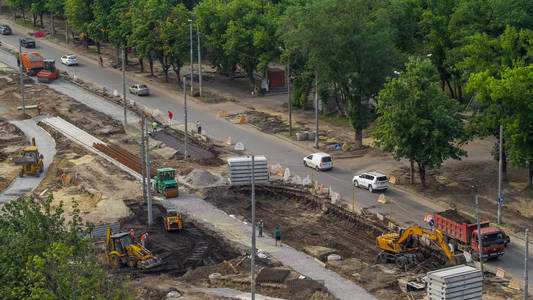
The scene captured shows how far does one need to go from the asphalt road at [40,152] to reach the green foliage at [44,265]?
105 feet

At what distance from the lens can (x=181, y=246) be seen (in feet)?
181

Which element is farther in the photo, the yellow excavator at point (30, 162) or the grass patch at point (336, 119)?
the grass patch at point (336, 119)

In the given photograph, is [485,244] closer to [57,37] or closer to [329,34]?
[329,34]

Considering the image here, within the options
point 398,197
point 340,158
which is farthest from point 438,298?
point 340,158

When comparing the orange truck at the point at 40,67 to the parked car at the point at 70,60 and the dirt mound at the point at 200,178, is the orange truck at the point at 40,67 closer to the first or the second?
the parked car at the point at 70,60

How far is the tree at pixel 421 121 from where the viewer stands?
63.4m

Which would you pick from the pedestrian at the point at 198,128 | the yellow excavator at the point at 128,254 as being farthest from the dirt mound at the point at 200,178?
the yellow excavator at the point at 128,254

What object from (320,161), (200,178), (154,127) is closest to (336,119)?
(320,161)

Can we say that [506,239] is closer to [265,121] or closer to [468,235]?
[468,235]

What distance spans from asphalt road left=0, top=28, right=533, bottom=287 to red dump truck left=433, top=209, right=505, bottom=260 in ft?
3.59

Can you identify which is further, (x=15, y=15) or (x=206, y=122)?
(x=15, y=15)

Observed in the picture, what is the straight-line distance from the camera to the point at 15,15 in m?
152

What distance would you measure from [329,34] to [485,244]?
99.5 ft

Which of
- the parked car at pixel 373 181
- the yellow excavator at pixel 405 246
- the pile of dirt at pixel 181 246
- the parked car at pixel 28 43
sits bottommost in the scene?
the pile of dirt at pixel 181 246
